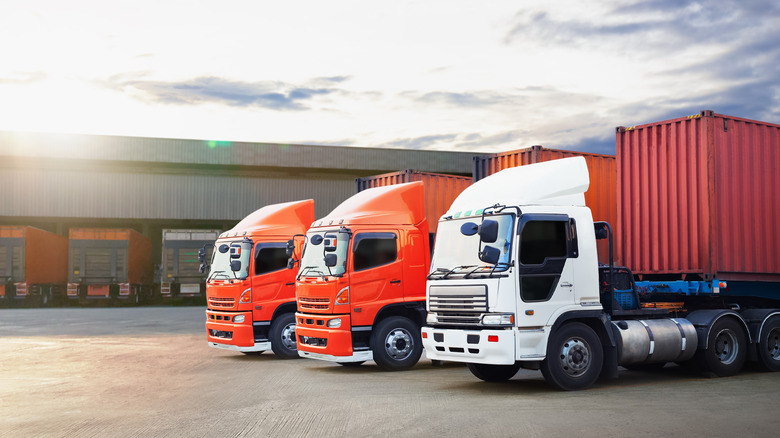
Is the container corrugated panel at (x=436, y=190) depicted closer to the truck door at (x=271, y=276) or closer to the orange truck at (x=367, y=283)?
the truck door at (x=271, y=276)

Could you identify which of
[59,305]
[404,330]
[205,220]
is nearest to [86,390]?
[404,330]

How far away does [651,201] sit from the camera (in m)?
12.7

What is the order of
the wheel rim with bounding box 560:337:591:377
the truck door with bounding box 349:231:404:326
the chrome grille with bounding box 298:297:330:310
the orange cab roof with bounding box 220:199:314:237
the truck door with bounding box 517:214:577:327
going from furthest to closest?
the orange cab roof with bounding box 220:199:314:237, the chrome grille with bounding box 298:297:330:310, the truck door with bounding box 349:231:404:326, the wheel rim with bounding box 560:337:591:377, the truck door with bounding box 517:214:577:327

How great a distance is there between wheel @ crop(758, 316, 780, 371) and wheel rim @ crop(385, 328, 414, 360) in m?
5.36

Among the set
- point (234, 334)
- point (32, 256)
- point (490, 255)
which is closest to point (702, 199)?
point (490, 255)

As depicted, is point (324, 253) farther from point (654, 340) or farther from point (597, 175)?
point (597, 175)

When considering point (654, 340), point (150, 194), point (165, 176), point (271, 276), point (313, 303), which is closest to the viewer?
point (654, 340)

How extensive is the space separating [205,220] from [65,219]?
8.14m

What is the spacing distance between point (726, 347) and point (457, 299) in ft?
14.9

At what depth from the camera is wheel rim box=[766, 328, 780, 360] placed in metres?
12.0

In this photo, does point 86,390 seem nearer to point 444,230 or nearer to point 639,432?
point 444,230

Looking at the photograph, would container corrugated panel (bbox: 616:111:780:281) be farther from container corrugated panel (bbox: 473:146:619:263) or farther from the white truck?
container corrugated panel (bbox: 473:146:619:263)

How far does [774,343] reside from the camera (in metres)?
12.1

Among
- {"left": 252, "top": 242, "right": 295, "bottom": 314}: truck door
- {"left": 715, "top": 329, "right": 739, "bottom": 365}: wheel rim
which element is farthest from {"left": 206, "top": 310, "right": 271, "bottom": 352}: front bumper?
{"left": 715, "top": 329, "right": 739, "bottom": 365}: wheel rim
